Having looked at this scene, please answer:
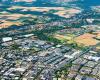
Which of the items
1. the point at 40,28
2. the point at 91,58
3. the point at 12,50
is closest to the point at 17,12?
the point at 40,28

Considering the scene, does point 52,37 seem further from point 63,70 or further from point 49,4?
point 49,4

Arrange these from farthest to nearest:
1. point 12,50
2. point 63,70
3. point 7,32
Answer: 1. point 7,32
2. point 12,50
3. point 63,70

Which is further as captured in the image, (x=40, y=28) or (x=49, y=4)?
(x=49, y=4)

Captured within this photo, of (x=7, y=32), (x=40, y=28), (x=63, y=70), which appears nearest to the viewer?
(x=63, y=70)

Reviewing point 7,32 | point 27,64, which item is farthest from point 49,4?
point 27,64

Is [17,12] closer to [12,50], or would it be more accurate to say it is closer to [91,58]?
[12,50]

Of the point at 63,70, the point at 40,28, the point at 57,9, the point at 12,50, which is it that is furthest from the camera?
the point at 57,9
